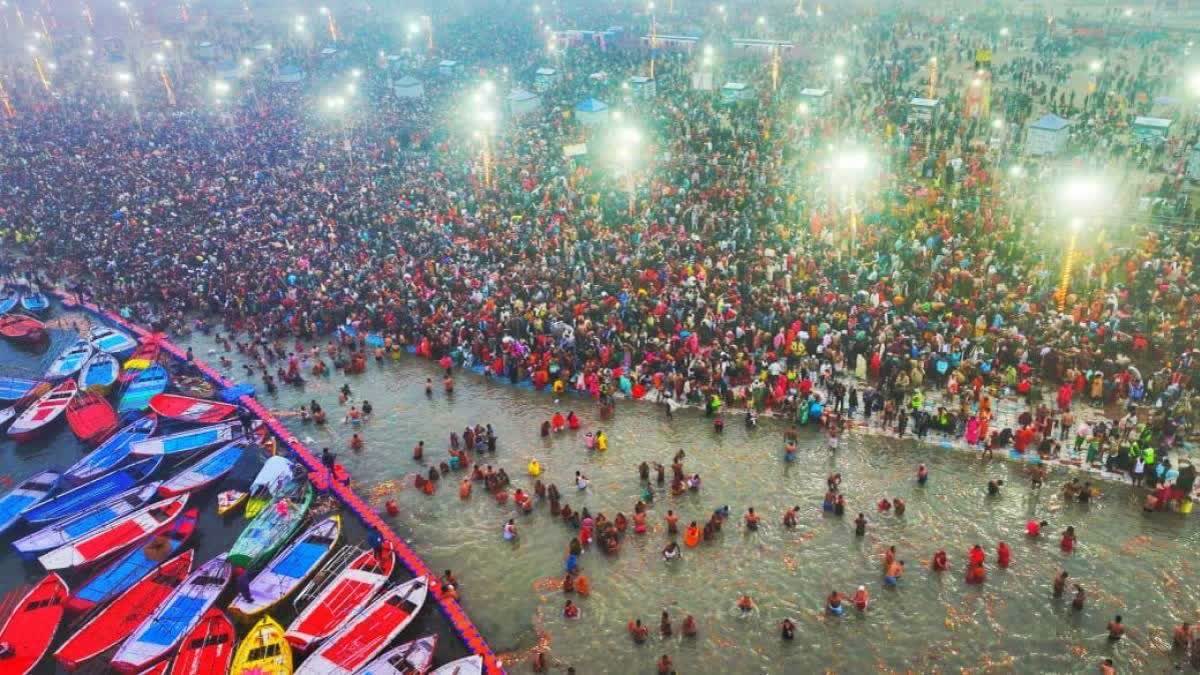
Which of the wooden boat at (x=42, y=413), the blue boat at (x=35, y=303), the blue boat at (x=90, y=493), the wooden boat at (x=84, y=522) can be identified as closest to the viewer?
the wooden boat at (x=84, y=522)

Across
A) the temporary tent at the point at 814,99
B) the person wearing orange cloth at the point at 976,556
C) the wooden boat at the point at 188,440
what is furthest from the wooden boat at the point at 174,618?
the temporary tent at the point at 814,99

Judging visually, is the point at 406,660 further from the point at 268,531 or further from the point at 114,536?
the point at 114,536

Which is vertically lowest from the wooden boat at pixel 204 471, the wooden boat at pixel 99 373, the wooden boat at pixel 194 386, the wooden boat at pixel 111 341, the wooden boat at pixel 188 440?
the wooden boat at pixel 204 471

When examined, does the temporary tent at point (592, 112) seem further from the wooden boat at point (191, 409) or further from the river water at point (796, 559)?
the wooden boat at point (191, 409)

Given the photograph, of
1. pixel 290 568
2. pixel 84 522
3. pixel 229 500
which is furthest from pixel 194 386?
pixel 290 568

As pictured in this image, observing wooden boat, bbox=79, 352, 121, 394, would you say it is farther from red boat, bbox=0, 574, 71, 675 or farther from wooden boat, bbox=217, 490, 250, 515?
red boat, bbox=0, 574, 71, 675
